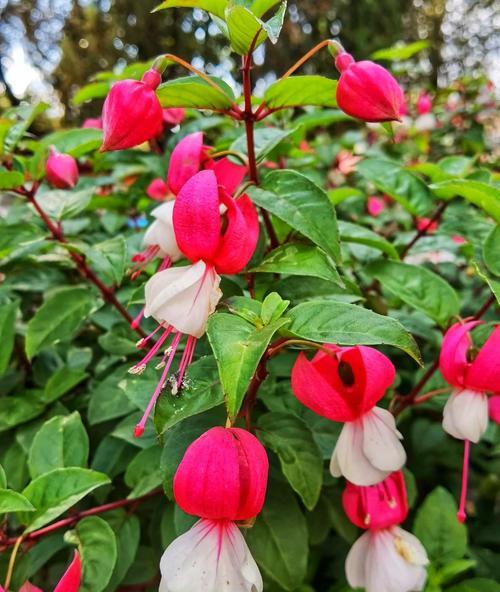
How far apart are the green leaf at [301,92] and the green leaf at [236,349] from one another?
224mm

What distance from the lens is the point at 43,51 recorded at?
19.0 feet

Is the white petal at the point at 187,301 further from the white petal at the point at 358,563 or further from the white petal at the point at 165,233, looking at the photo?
the white petal at the point at 358,563

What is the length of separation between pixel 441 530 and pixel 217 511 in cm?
49

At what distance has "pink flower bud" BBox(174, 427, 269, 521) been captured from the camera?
14.2 inches

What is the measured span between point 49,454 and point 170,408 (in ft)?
0.80

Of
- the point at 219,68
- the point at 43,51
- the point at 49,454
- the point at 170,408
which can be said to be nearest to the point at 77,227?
the point at 49,454

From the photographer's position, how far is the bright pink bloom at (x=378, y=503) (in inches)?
19.8

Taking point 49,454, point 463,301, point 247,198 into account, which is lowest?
point 463,301

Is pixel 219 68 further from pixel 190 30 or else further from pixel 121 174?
Answer: pixel 121 174

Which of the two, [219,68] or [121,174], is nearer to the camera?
[121,174]

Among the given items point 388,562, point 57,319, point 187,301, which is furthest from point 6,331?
point 388,562

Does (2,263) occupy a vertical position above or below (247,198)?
below

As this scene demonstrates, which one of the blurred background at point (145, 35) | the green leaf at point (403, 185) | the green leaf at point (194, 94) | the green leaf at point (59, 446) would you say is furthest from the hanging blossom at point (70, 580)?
the blurred background at point (145, 35)

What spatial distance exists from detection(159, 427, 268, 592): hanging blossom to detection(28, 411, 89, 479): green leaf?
236 mm
